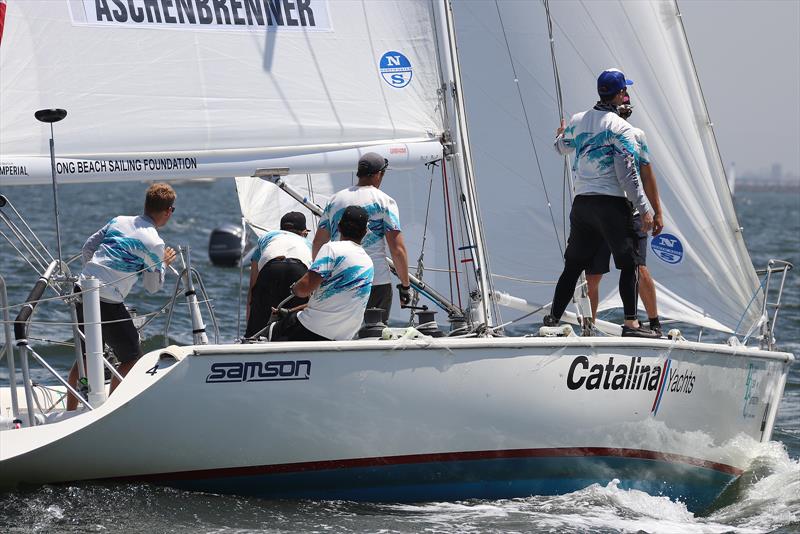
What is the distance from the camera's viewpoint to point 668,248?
8.16 metres

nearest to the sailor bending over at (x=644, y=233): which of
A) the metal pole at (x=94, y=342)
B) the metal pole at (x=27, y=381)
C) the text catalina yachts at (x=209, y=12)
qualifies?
the text catalina yachts at (x=209, y=12)

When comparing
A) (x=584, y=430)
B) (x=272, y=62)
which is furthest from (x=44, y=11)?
(x=584, y=430)

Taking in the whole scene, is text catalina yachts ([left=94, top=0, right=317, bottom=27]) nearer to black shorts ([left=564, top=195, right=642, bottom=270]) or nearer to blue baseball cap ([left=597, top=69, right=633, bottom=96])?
blue baseball cap ([left=597, top=69, right=633, bottom=96])

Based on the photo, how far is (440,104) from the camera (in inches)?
296

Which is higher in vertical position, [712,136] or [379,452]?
[712,136]

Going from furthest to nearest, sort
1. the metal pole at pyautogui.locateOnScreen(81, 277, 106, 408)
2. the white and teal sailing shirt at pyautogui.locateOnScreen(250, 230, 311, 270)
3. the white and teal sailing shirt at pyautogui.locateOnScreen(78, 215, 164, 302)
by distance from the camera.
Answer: the white and teal sailing shirt at pyautogui.locateOnScreen(250, 230, 311, 270) → the white and teal sailing shirt at pyautogui.locateOnScreen(78, 215, 164, 302) → the metal pole at pyautogui.locateOnScreen(81, 277, 106, 408)

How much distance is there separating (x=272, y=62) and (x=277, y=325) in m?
1.72

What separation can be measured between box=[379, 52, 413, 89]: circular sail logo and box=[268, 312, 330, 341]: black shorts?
1.77 meters

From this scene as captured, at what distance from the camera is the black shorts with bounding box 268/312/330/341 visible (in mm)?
6430

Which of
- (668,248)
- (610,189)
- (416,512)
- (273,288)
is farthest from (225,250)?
(416,512)

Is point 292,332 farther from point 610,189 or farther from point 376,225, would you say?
point 610,189

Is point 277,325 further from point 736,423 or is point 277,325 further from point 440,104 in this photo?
point 736,423

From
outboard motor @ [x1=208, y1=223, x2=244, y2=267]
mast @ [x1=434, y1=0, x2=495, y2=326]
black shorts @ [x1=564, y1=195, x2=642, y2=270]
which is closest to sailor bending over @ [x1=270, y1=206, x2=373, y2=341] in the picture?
mast @ [x1=434, y1=0, x2=495, y2=326]

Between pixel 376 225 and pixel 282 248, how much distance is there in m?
0.61
